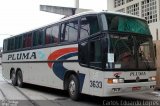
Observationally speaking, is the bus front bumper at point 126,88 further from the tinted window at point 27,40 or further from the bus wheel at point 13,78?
the bus wheel at point 13,78

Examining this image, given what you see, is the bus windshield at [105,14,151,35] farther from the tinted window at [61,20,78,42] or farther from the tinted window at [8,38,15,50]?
the tinted window at [8,38,15,50]

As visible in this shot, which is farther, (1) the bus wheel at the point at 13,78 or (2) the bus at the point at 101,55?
(1) the bus wheel at the point at 13,78

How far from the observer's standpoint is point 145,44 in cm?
1251

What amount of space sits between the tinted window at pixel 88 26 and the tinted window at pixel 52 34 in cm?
218

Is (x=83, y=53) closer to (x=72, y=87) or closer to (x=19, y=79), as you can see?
Result: (x=72, y=87)


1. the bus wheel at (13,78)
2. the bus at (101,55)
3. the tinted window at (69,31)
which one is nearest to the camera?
the bus at (101,55)

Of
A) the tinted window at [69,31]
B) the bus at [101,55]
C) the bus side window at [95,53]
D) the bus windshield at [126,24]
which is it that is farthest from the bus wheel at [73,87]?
the bus windshield at [126,24]

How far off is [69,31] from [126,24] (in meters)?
2.61

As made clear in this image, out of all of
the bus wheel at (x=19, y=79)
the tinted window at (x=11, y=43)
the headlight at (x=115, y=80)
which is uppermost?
the tinted window at (x=11, y=43)

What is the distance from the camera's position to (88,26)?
12.5 meters

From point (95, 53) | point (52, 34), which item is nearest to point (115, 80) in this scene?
point (95, 53)

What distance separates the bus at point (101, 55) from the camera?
1131 cm

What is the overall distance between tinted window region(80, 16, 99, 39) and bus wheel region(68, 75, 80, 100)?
65.1 inches

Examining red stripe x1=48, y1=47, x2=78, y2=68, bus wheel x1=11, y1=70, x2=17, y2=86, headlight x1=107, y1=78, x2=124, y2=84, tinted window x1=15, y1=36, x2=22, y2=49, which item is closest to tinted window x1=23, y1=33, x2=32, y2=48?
tinted window x1=15, y1=36, x2=22, y2=49
